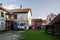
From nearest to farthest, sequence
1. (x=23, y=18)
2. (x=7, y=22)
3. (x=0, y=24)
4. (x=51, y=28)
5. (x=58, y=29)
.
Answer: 1. (x=58, y=29)
2. (x=51, y=28)
3. (x=0, y=24)
4. (x=7, y=22)
5. (x=23, y=18)

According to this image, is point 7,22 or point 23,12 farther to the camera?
point 23,12

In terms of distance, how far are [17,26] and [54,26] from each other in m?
23.5

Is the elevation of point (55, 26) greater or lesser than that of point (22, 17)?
lesser

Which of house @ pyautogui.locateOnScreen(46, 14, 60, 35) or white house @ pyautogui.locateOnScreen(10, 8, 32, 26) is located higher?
white house @ pyautogui.locateOnScreen(10, 8, 32, 26)

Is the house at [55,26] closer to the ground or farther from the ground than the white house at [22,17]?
closer to the ground

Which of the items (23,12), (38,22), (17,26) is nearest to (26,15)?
(23,12)

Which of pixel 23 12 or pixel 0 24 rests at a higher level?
pixel 23 12

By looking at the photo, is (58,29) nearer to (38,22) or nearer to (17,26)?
(17,26)

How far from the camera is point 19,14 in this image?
2046 inches

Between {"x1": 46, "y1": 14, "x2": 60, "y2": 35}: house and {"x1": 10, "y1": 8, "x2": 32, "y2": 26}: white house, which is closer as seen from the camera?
{"x1": 46, "y1": 14, "x2": 60, "y2": 35}: house

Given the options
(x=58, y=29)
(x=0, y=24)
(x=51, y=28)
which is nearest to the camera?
(x=58, y=29)

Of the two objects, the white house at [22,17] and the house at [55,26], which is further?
the white house at [22,17]

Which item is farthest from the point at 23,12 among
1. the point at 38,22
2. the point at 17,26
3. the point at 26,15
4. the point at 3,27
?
the point at 38,22

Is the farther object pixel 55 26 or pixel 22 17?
pixel 22 17
